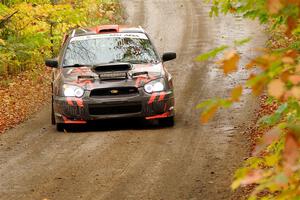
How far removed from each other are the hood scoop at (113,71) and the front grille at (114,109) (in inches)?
19.4

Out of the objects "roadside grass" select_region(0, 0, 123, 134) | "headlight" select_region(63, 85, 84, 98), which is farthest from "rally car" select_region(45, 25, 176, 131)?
"roadside grass" select_region(0, 0, 123, 134)

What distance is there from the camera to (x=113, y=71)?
11.0 metres

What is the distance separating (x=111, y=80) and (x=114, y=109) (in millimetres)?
498

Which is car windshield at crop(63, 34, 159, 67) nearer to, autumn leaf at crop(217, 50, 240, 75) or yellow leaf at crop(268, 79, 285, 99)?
autumn leaf at crop(217, 50, 240, 75)

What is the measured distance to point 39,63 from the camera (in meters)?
20.2

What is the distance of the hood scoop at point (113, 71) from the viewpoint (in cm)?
1077

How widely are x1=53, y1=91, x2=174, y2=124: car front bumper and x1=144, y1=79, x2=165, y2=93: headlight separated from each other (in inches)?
2.8

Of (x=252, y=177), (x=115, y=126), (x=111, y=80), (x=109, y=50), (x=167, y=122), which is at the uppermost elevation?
(x=252, y=177)

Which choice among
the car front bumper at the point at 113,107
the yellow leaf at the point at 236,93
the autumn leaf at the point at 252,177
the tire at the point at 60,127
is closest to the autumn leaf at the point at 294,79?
the yellow leaf at the point at 236,93

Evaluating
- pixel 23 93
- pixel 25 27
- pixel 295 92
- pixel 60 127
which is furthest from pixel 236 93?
pixel 25 27

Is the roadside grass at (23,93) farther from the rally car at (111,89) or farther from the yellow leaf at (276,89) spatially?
the yellow leaf at (276,89)

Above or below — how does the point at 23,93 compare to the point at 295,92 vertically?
below

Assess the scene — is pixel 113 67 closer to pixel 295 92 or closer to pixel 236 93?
pixel 236 93

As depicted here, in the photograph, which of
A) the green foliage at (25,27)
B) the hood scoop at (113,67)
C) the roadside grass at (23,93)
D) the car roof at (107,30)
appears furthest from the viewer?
the green foliage at (25,27)
